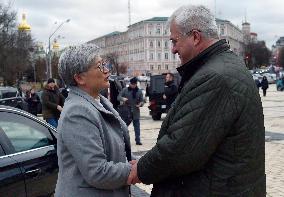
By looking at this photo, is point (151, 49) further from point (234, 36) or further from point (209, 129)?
point (209, 129)

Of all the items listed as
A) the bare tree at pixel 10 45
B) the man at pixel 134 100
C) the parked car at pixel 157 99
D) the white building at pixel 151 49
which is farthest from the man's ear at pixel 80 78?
the white building at pixel 151 49

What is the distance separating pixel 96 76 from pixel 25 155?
1729 millimetres

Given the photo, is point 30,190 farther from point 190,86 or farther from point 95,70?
point 190,86

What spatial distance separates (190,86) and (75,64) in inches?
29.8

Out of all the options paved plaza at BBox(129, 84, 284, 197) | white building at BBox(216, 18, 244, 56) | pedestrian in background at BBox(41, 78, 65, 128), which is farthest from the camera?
white building at BBox(216, 18, 244, 56)

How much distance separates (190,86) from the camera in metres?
2.30

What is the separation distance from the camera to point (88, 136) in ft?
8.23

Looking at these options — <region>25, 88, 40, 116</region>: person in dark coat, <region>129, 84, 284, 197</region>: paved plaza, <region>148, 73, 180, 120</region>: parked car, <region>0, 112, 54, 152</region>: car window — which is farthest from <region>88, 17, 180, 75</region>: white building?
<region>0, 112, 54, 152</region>: car window

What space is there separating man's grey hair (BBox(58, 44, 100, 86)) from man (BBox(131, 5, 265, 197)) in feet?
1.93

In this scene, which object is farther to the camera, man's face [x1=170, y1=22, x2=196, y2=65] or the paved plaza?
the paved plaza

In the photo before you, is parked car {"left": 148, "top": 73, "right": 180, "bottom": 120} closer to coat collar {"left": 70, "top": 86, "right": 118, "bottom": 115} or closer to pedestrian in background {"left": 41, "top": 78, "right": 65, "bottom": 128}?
pedestrian in background {"left": 41, "top": 78, "right": 65, "bottom": 128}

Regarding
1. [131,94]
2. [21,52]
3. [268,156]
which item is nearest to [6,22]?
[21,52]

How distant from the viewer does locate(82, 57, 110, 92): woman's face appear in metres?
2.76

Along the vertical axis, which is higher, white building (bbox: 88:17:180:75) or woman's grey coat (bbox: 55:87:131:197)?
white building (bbox: 88:17:180:75)
